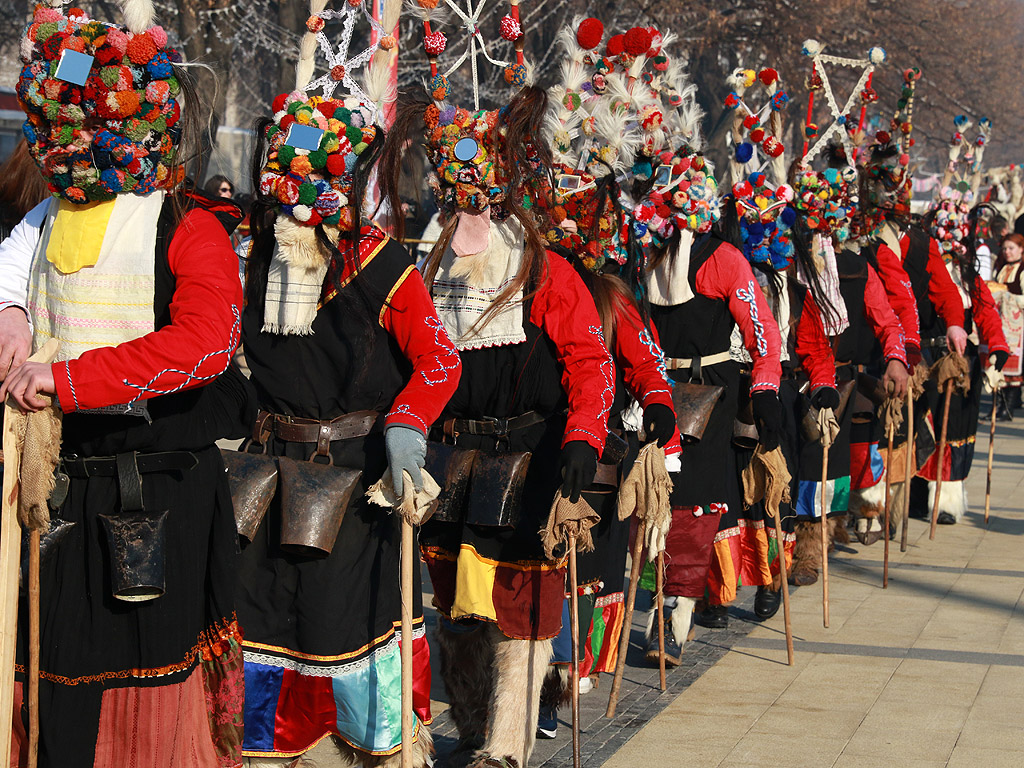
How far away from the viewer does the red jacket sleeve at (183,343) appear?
3.34 m

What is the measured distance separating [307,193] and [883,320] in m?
5.09

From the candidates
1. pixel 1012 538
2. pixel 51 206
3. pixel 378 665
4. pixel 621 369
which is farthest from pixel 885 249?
pixel 51 206

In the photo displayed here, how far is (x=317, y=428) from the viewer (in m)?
4.29

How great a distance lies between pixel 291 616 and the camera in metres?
4.27

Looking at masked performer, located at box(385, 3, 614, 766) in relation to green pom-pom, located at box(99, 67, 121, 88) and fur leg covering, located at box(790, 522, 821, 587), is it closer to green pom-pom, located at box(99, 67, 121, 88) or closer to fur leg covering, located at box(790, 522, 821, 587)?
green pom-pom, located at box(99, 67, 121, 88)

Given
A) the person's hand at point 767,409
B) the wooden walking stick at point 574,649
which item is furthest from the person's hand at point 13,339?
the person's hand at point 767,409

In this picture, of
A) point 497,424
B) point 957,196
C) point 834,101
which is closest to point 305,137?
point 497,424

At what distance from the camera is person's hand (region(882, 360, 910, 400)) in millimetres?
8312

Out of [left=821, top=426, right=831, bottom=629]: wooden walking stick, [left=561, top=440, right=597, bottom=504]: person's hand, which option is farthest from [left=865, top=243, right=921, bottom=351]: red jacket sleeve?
[left=561, top=440, right=597, bottom=504]: person's hand

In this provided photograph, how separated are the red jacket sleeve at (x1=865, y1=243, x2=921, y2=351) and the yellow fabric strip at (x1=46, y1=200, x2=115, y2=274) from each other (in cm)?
621

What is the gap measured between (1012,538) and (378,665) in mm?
6799

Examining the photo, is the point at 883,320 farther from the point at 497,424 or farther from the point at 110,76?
the point at 110,76

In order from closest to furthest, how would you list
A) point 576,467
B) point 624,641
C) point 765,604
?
point 576,467, point 624,641, point 765,604

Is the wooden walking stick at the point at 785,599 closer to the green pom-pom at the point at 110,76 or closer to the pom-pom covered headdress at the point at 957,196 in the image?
the green pom-pom at the point at 110,76
